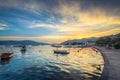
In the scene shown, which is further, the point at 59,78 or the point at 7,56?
the point at 7,56

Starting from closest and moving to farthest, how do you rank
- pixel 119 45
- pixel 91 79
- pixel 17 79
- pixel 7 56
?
pixel 91 79
pixel 17 79
pixel 7 56
pixel 119 45

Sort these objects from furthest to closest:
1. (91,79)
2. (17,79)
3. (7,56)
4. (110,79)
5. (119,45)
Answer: (119,45) < (7,56) < (17,79) < (91,79) < (110,79)

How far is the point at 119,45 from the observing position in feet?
223

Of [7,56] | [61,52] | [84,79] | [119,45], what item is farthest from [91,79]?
→ [119,45]

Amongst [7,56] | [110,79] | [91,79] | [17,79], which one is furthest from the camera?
[7,56]

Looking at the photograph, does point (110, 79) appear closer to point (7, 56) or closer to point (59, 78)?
point (59, 78)

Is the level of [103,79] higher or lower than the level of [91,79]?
higher

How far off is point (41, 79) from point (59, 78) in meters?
2.73

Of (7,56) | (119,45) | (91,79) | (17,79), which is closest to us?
(91,79)

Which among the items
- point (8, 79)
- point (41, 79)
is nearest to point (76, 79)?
point (41, 79)

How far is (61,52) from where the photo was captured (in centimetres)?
6825

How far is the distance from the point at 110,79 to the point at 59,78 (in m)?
8.40

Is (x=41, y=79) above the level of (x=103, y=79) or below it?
below

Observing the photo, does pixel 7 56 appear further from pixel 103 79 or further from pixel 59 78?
pixel 103 79
